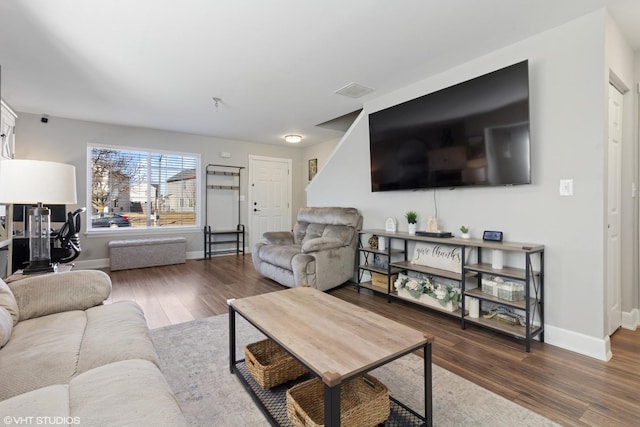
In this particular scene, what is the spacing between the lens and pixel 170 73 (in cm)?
305

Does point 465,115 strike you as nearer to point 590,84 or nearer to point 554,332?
point 590,84

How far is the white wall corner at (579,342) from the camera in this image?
6.70 feet

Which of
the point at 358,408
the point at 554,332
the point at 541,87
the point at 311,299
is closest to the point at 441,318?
the point at 554,332

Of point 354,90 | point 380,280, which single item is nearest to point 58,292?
point 380,280

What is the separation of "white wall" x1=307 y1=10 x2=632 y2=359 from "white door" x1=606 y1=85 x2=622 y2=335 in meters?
0.22

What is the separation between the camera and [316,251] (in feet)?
11.5

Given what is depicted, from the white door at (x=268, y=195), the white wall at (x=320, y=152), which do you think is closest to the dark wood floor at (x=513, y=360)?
the white door at (x=268, y=195)

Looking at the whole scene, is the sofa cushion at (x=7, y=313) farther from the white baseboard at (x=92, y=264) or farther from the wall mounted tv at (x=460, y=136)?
the white baseboard at (x=92, y=264)

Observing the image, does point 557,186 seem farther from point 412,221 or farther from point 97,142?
point 97,142

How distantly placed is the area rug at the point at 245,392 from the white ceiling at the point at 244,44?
7.86 feet

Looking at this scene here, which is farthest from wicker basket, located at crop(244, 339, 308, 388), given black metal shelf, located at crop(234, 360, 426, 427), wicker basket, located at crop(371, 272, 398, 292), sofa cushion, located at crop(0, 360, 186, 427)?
wicker basket, located at crop(371, 272, 398, 292)

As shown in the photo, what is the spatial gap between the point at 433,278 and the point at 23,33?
414 cm

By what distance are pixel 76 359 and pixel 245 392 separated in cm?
85

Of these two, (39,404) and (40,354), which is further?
(40,354)
